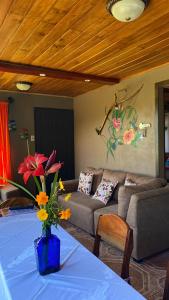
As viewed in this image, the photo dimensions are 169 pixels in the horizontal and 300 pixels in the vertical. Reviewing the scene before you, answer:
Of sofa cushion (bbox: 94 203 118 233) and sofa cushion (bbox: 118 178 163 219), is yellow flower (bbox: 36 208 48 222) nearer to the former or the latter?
sofa cushion (bbox: 118 178 163 219)

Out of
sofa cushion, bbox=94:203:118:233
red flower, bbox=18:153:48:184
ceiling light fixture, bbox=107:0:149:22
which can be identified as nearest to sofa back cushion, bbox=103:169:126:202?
sofa cushion, bbox=94:203:118:233

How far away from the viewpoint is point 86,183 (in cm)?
418

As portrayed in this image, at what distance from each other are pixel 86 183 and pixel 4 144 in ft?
6.00

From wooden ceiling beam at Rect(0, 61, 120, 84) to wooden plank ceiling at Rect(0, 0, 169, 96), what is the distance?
4.1 inches

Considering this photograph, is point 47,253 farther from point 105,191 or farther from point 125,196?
point 105,191

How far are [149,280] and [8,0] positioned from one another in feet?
8.79

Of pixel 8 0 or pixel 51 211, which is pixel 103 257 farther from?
pixel 8 0

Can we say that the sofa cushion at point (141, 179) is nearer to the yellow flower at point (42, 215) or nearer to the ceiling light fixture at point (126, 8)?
the ceiling light fixture at point (126, 8)

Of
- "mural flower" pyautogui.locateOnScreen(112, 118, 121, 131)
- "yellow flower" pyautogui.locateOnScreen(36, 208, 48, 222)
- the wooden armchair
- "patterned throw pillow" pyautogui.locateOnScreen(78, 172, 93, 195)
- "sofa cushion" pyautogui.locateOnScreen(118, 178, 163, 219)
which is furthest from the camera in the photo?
"mural flower" pyautogui.locateOnScreen(112, 118, 121, 131)

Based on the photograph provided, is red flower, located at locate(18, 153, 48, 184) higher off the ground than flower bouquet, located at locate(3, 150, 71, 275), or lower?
higher

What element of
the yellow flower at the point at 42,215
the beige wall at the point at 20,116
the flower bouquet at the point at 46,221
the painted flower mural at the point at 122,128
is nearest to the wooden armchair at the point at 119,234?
the flower bouquet at the point at 46,221

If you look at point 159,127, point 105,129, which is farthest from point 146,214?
point 105,129

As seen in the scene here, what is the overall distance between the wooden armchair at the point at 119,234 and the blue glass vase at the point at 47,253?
16.8 inches

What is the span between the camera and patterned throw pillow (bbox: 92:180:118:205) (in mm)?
3635
